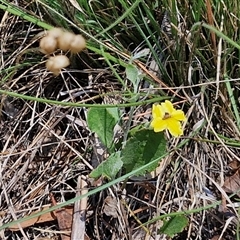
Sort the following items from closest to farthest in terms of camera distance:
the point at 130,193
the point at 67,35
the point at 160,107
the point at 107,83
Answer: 1. the point at 67,35
2. the point at 160,107
3. the point at 130,193
4. the point at 107,83

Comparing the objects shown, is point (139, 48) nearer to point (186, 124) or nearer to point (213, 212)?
point (186, 124)

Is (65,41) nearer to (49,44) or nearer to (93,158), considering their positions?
(49,44)

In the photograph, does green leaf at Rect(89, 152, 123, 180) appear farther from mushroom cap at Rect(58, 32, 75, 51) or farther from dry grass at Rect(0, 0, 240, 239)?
mushroom cap at Rect(58, 32, 75, 51)

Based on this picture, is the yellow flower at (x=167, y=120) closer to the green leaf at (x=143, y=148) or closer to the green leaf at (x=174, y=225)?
the green leaf at (x=143, y=148)

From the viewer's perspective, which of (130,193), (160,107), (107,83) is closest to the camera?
(160,107)

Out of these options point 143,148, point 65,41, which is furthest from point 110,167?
point 65,41

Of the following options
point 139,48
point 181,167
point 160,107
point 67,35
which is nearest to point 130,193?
point 181,167

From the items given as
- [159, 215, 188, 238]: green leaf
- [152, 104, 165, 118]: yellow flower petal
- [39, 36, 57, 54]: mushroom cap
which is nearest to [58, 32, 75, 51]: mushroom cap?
[39, 36, 57, 54]: mushroom cap
